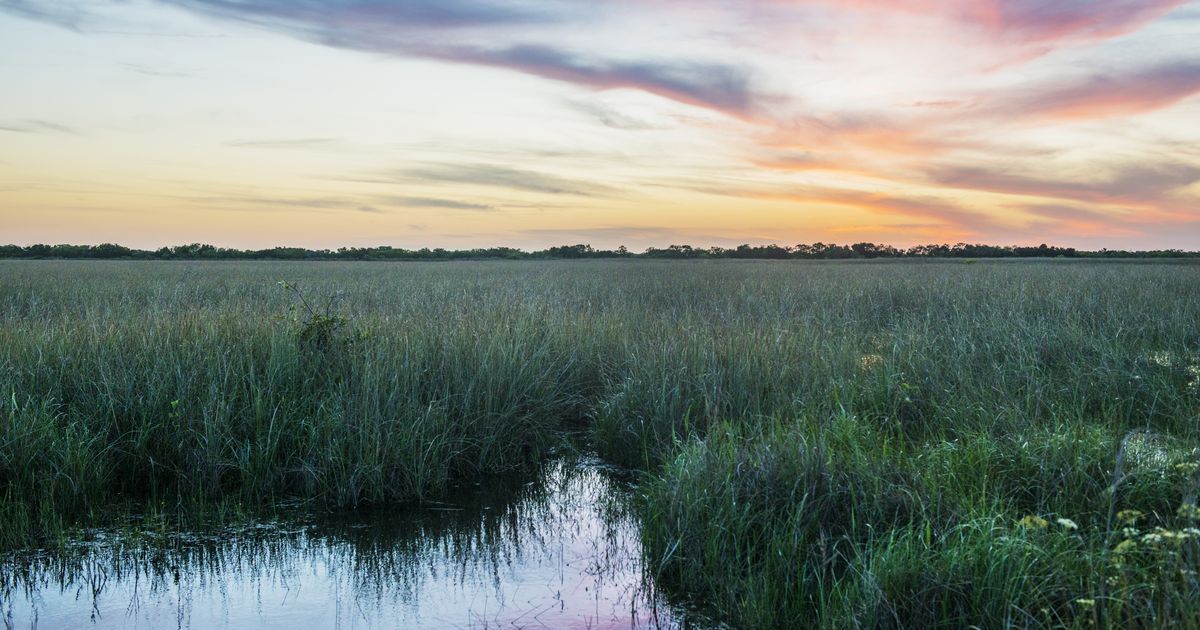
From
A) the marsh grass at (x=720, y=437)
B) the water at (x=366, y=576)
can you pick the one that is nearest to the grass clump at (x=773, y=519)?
the marsh grass at (x=720, y=437)

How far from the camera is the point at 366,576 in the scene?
4.23 metres

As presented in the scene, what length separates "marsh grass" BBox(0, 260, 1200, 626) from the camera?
3.32 metres

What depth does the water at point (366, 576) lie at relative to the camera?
3.72m

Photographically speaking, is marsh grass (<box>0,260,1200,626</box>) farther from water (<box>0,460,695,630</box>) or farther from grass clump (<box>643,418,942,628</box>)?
water (<box>0,460,695,630</box>)

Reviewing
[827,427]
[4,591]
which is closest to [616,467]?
[827,427]

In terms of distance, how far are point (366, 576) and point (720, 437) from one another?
7.93ft

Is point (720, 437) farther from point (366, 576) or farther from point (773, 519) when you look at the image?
point (366, 576)

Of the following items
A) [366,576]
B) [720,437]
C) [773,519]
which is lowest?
[366,576]

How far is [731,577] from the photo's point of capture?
3.70 metres

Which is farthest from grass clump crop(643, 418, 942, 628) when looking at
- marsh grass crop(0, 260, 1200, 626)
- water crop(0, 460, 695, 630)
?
water crop(0, 460, 695, 630)

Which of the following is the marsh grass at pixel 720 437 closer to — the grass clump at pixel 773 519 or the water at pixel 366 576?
the grass clump at pixel 773 519

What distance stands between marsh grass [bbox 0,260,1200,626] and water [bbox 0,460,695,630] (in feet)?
1.11

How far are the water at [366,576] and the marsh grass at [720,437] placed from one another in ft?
1.11

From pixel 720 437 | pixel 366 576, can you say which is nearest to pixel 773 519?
pixel 720 437
